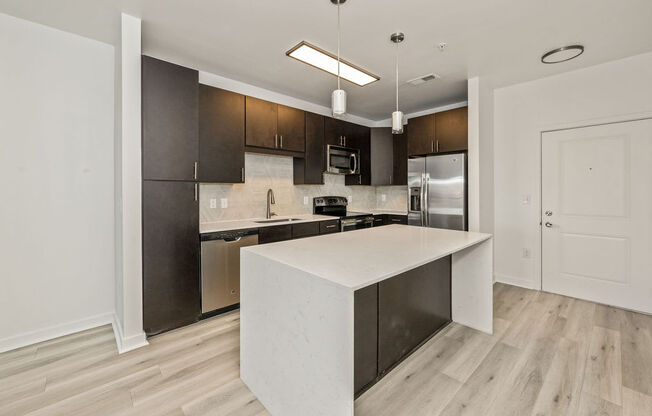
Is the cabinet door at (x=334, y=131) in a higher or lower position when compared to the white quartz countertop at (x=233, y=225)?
higher

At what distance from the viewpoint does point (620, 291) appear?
3027 millimetres

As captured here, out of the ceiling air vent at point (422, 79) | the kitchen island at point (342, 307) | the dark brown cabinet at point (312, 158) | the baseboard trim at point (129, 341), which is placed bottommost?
the baseboard trim at point (129, 341)

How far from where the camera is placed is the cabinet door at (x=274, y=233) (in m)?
3.06

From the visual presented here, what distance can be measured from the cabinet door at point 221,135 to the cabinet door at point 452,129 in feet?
8.57

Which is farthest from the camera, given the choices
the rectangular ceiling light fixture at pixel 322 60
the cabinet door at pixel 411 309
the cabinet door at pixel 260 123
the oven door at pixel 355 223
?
the oven door at pixel 355 223

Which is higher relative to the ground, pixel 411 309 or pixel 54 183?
pixel 54 183

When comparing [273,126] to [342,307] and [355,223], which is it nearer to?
[355,223]

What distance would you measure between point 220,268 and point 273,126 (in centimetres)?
176

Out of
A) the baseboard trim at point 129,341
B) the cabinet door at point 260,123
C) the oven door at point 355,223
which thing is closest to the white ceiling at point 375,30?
the cabinet door at point 260,123

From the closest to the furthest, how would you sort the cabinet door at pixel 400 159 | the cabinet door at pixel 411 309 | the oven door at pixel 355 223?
the cabinet door at pixel 411 309, the oven door at pixel 355 223, the cabinet door at pixel 400 159

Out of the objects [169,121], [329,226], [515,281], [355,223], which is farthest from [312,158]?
[515,281]

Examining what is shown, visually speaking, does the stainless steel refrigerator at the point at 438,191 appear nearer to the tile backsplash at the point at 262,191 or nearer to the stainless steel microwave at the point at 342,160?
the stainless steel microwave at the point at 342,160

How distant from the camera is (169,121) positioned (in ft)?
7.86

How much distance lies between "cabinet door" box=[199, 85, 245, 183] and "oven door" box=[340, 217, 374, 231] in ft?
5.01
